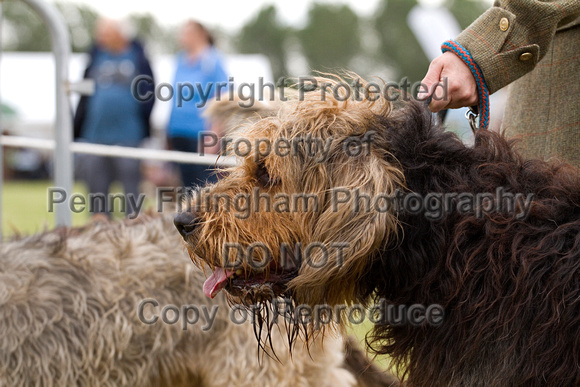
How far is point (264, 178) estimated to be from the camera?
232 centimetres

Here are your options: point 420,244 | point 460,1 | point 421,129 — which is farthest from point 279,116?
point 460,1

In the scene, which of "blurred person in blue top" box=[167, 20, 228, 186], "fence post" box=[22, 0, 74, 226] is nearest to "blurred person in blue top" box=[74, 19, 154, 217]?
"blurred person in blue top" box=[167, 20, 228, 186]

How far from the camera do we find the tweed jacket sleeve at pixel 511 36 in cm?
240

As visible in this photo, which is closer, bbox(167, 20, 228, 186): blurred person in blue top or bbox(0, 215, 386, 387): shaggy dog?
bbox(0, 215, 386, 387): shaggy dog

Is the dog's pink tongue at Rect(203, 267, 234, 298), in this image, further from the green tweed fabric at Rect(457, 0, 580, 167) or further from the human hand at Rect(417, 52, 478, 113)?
the green tweed fabric at Rect(457, 0, 580, 167)

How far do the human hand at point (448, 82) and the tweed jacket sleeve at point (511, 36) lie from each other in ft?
0.21

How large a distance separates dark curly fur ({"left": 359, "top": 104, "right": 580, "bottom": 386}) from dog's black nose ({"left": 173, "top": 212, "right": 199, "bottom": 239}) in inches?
26.5

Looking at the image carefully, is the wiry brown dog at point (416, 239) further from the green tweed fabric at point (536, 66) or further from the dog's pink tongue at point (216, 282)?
the green tweed fabric at point (536, 66)

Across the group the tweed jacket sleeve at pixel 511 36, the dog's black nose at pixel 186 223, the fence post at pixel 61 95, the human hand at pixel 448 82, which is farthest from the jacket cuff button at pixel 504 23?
the fence post at pixel 61 95

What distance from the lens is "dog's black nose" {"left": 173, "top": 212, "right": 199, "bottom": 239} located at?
92.1 inches

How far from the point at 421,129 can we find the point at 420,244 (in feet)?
1.35

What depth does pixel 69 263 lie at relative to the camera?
3242mm

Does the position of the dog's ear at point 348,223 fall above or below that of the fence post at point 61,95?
below

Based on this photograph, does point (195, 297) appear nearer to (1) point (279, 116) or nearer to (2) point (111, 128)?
(1) point (279, 116)
